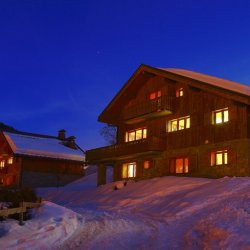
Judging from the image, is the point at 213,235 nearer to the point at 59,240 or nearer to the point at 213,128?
the point at 59,240

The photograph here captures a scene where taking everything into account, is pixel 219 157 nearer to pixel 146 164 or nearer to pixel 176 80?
pixel 176 80

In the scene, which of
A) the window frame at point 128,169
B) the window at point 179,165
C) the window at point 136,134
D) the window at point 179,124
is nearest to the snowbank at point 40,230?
the window at point 179,165

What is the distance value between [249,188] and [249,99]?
850 centimetres

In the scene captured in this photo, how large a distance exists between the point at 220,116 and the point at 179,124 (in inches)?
176

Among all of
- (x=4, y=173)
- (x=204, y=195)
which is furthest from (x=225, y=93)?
(x=4, y=173)

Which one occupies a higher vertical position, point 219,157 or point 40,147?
point 40,147

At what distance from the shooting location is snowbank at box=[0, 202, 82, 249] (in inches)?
515

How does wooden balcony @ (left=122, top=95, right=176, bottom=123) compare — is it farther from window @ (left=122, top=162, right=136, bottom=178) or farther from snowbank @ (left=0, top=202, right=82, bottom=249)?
snowbank @ (left=0, top=202, right=82, bottom=249)

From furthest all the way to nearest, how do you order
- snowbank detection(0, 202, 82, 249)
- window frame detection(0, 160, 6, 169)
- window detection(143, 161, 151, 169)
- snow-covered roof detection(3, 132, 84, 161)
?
1. window frame detection(0, 160, 6, 169)
2. snow-covered roof detection(3, 132, 84, 161)
3. window detection(143, 161, 151, 169)
4. snowbank detection(0, 202, 82, 249)

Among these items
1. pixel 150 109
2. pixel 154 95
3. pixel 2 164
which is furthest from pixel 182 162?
pixel 2 164

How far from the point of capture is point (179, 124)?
1346 inches

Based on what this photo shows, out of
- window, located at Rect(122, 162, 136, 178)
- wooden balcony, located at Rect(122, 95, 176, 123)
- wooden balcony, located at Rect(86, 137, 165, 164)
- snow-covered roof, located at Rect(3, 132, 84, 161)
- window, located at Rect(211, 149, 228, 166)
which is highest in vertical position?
wooden balcony, located at Rect(122, 95, 176, 123)

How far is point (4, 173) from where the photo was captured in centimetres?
5325

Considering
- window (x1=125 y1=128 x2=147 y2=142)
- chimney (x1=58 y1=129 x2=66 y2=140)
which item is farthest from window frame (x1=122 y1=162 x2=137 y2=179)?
chimney (x1=58 y1=129 x2=66 y2=140)
